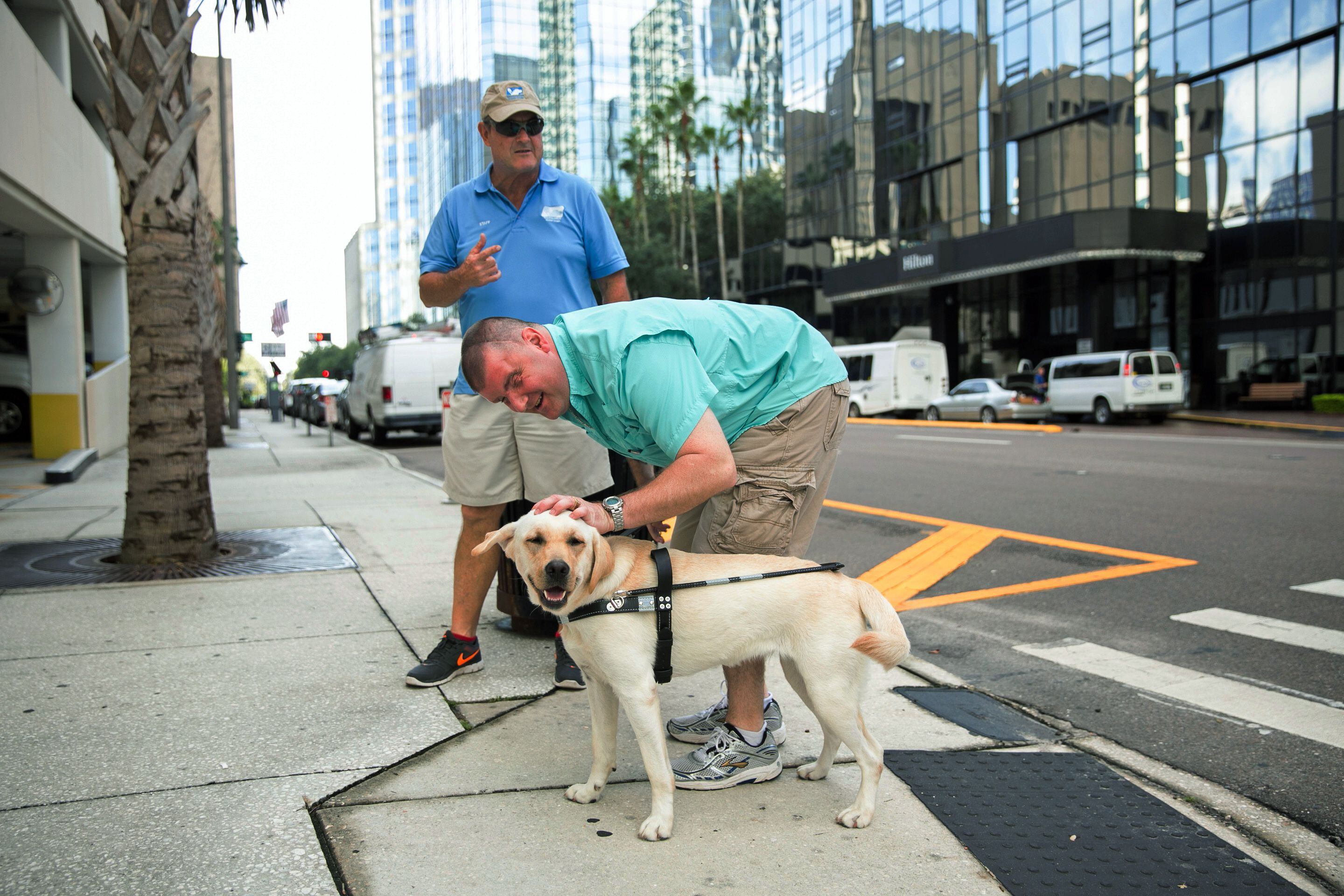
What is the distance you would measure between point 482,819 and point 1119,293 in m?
33.0

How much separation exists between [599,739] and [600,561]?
619mm

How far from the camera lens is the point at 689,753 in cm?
308

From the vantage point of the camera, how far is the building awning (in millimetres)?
27969

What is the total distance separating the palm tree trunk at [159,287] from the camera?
6098 millimetres

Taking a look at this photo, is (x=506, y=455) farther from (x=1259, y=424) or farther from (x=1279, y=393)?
(x=1279, y=393)

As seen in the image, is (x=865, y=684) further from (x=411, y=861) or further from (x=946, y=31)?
(x=946, y=31)

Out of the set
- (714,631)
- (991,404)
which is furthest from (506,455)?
(991,404)

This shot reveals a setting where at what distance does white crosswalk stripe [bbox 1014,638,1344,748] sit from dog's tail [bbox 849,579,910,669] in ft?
6.23

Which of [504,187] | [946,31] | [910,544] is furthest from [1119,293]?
[504,187]

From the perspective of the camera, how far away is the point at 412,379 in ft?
65.0

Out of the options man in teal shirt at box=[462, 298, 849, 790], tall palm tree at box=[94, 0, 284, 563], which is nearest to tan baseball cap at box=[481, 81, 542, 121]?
man in teal shirt at box=[462, 298, 849, 790]

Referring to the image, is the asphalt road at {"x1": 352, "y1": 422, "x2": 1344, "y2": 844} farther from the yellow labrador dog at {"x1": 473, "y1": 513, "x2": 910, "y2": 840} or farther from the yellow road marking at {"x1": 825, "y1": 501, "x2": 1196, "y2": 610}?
the yellow labrador dog at {"x1": 473, "y1": 513, "x2": 910, "y2": 840}

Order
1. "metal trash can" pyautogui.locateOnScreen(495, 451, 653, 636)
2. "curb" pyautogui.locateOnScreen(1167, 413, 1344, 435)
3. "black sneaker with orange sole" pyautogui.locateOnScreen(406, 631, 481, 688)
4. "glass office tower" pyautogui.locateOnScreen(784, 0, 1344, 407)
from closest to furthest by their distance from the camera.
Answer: "black sneaker with orange sole" pyautogui.locateOnScreen(406, 631, 481, 688) → "metal trash can" pyautogui.locateOnScreen(495, 451, 653, 636) → "curb" pyautogui.locateOnScreen(1167, 413, 1344, 435) → "glass office tower" pyautogui.locateOnScreen(784, 0, 1344, 407)

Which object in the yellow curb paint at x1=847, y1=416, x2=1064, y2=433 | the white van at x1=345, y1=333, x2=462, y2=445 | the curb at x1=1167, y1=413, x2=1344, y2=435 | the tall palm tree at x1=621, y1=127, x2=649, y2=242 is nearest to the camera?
the white van at x1=345, y1=333, x2=462, y2=445
